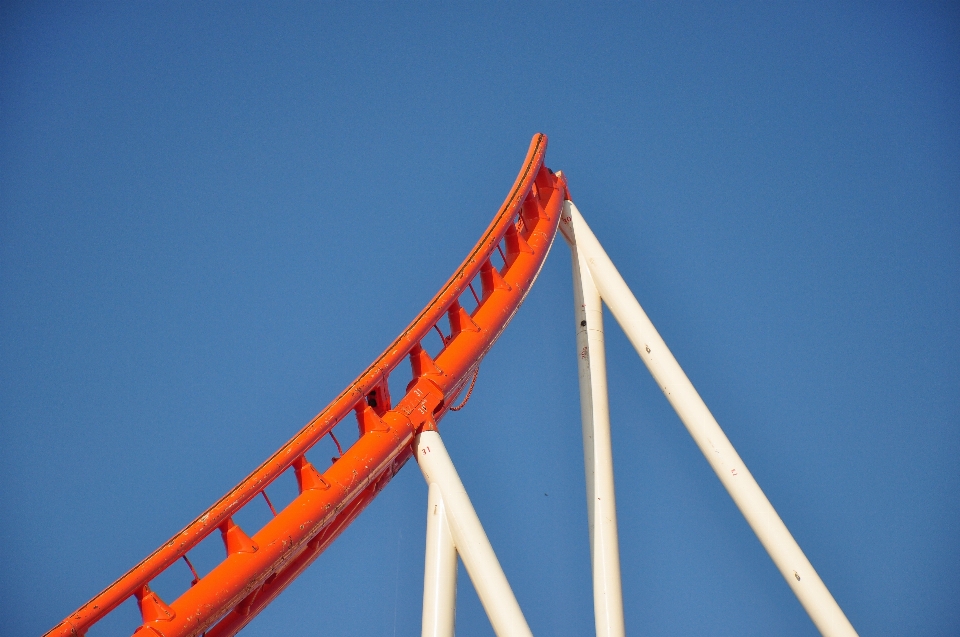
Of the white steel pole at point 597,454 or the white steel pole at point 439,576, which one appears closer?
the white steel pole at point 439,576

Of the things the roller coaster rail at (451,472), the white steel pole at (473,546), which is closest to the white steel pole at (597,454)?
the roller coaster rail at (451,472)

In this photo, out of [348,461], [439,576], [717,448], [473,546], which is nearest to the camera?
[439,576]

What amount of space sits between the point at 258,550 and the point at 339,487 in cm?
79

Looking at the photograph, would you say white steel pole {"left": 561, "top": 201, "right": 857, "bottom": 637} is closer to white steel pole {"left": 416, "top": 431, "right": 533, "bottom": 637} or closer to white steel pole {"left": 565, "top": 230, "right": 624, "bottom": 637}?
white steel pole {"left": 565, "top": 230, "right": 624, "bottom": 637}

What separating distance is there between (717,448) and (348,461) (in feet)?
10.5

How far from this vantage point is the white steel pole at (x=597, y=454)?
8.93 m

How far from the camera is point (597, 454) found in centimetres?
955

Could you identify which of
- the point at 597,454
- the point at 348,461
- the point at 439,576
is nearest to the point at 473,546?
the point at 439,576

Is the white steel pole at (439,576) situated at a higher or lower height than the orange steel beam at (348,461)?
lower

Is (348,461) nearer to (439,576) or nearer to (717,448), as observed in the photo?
(439,576)

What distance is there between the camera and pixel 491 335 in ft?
31.2

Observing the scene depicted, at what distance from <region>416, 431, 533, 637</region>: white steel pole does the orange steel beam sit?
29 cm

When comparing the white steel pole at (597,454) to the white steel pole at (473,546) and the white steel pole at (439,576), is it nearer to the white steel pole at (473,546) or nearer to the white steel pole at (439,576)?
the white steel pole at (473,546)

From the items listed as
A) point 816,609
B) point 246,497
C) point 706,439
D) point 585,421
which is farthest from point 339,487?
point 816,609
